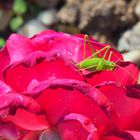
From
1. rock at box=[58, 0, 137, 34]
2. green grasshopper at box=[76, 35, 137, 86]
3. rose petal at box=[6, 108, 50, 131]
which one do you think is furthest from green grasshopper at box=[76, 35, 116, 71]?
rock at box=[58, 0, 137, 34]

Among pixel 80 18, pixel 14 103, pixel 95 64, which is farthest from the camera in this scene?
pixel 80 18

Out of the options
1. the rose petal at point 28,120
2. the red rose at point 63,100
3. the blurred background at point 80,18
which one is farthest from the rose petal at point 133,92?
the blurred background at point 80,18

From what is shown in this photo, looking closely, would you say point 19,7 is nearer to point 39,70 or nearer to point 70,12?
point 70,12

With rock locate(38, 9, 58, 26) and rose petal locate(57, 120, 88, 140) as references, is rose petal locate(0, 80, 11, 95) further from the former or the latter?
rock locate(38, 9, 58, 26)

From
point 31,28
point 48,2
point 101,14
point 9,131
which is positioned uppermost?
point 9,131

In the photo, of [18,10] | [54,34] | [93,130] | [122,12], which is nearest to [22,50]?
[54,34]

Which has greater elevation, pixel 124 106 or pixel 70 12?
pixel 124 106

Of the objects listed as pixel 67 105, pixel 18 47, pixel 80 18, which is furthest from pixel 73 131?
pixel 80 18
